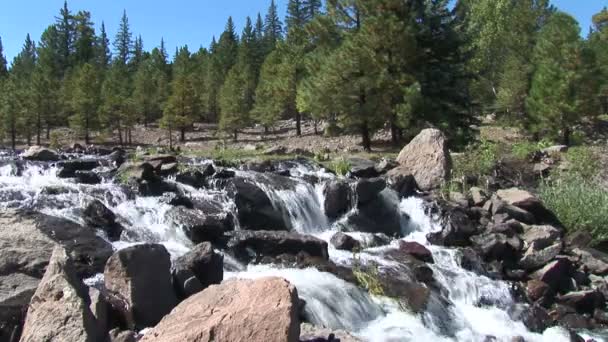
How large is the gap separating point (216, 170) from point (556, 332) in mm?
9558

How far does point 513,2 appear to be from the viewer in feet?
166

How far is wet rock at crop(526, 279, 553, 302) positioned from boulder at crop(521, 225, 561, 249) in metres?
1.83

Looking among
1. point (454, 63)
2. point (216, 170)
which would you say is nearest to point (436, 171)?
point (216, 170)

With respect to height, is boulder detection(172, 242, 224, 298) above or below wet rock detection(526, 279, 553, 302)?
above

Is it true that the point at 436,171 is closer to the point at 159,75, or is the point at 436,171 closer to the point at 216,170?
the point at 216,170

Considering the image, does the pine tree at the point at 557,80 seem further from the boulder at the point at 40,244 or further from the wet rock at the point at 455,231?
the boulder at the point at 40,244

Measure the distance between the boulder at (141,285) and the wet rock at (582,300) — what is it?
780 cm

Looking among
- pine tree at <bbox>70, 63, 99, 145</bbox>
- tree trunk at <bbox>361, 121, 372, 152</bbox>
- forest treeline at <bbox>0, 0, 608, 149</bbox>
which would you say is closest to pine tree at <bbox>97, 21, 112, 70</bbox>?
forest treeline at <bbox>0, 0, 608, 149</bbox>

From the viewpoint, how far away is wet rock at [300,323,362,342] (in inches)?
234

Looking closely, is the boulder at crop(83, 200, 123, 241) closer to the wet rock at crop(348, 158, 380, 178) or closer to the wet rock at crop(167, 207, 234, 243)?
the wet rock at crop(167, 207, 234, 243)

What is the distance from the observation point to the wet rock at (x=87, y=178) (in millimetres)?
14227

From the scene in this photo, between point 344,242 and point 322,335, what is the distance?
5910 millimetres

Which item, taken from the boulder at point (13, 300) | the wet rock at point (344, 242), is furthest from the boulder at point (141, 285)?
the wet rock at point (344, 242)

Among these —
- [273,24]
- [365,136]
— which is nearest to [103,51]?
[273,24]
